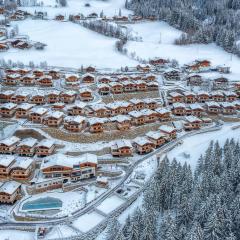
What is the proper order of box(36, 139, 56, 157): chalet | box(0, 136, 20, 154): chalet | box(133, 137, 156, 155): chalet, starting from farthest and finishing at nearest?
box(133, 137, 156, 155): chalet < box(0, 136, 20, 154): chalet < box(36, 139, 56, 157): chalet

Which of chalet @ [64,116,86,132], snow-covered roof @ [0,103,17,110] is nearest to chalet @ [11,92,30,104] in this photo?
snow-covered roof @ [0,103,17,110]

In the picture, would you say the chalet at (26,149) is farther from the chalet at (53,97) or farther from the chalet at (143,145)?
the chalet at (53,97)

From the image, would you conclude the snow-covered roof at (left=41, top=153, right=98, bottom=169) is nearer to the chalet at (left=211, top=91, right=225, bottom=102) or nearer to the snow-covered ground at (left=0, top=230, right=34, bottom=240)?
the snow-covered ground at (left=0, top=230, right=34, bottom=240)

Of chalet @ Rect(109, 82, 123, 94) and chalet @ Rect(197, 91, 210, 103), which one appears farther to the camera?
chalet @ Rect(109, 82, 123, 94)

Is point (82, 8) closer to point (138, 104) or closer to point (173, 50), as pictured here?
point (173, 50)

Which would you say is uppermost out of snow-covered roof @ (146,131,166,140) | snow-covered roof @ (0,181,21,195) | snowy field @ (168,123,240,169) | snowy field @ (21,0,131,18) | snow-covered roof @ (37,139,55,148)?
snowy field @ (21,0,131,18)

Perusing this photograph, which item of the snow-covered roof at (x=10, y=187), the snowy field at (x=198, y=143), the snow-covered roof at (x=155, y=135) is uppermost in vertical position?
the snow-covered roof at (x=155, y=135)

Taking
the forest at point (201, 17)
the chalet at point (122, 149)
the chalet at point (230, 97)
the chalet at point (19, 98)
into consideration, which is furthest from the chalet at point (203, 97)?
the forest at point (201, 17)
